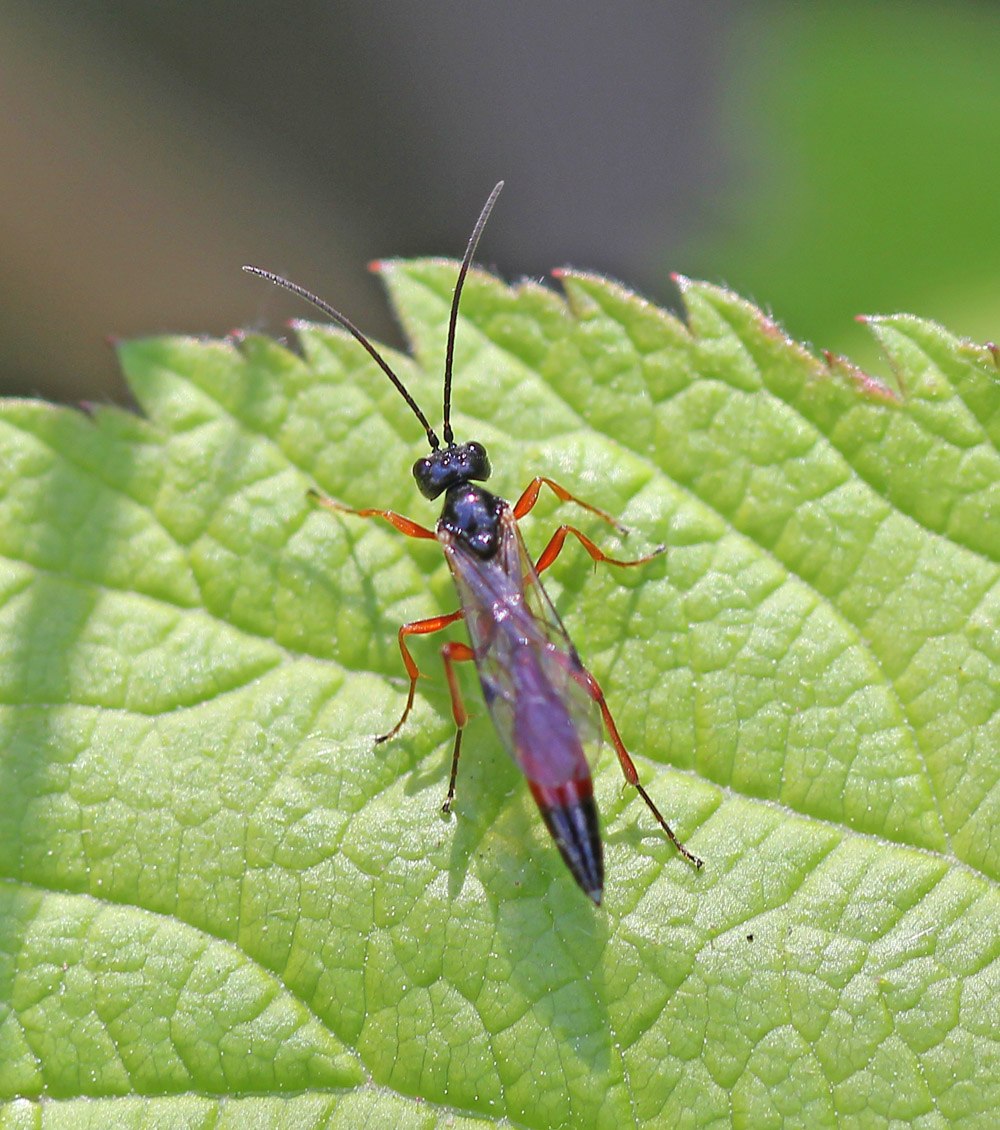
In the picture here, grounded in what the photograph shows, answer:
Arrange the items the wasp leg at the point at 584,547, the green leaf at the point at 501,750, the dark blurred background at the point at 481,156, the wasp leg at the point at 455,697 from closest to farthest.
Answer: the green leaf at the point at 501,750
the wasp leg at the point at 455,697
the wasp leg at the point at 584,547
the dark blurred background at the point at 481,156

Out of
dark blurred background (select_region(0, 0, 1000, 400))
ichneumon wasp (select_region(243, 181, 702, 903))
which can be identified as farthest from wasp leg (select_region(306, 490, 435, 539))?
dark blurred background (select_region(0, 0, 1000, 400))

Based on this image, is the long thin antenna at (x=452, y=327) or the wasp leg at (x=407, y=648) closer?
the wasp leg at (x=407, y=648)

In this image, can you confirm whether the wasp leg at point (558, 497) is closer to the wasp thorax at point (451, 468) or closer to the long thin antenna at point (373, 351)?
the wasp thorax at point (451, 468)

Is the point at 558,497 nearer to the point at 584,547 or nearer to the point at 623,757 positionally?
the point at 584,547

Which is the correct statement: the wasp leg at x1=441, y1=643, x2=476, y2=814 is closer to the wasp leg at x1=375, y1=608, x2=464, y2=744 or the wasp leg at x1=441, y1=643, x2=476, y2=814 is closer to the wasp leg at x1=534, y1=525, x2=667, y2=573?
the wasp leg at x1=375, y1=608, x2=464, y2=744

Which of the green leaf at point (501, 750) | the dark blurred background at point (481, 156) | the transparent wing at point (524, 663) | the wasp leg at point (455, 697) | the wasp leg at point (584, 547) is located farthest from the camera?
the dark blurred background at point (481, 156)

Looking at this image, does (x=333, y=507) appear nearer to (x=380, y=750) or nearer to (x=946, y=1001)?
(x=380, y=750)

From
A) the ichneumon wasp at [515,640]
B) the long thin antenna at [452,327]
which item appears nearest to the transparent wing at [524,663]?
the ichneumon wasp at [515,640]
